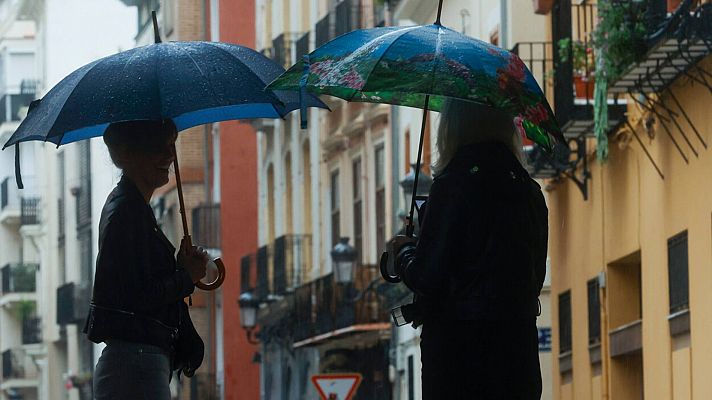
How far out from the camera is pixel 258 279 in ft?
142

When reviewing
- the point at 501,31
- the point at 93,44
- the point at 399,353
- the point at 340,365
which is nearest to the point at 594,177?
the point at 501,31

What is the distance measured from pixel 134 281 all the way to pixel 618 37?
935 cm

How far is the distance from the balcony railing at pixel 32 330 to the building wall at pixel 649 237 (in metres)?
54.4

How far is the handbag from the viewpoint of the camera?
779 cm

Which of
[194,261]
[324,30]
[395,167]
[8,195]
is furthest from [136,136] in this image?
[8,195]

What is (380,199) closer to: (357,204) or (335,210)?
(357,204)

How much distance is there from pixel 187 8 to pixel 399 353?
74.2 feet

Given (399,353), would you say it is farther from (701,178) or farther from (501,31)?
(701,178)

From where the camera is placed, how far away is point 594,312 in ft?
69.1

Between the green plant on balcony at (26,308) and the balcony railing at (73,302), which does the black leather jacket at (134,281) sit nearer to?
the balcony railing at (73,302)

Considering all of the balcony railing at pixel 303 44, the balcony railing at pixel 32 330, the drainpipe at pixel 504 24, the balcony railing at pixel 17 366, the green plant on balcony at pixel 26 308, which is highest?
the balcony railing at pixel 303 44

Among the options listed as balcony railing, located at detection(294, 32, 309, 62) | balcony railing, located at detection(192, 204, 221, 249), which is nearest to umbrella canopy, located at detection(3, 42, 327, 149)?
balcony railing, located at detection(294, 32, 309, 62)

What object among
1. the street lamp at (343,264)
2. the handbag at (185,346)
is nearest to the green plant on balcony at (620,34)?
the handbag at (185,346)

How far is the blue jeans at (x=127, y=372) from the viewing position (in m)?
7.52
